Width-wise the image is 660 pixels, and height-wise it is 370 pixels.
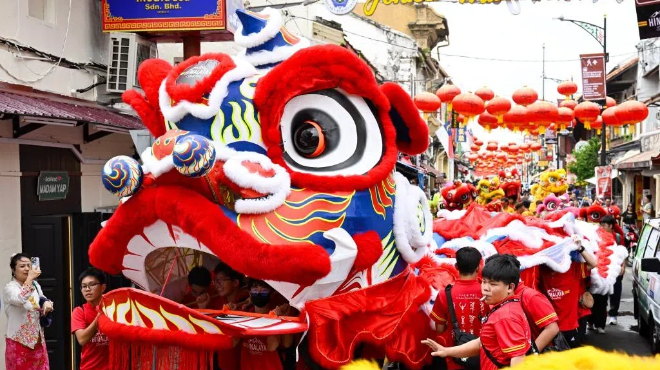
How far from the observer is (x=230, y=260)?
195 inches

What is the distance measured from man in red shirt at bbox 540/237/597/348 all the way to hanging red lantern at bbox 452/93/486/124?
8.49 metres

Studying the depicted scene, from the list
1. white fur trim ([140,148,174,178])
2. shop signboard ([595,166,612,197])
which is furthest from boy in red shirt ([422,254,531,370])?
shop signboard ([595,166,612,197])

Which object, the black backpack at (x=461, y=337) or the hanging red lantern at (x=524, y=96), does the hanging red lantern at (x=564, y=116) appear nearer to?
the hanging red lantern at (x=524, y=96)

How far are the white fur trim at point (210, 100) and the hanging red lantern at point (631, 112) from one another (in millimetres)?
12868

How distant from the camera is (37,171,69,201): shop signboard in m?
8.32

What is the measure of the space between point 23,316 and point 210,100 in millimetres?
2613

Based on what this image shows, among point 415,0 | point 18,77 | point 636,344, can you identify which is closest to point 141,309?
point 18,77

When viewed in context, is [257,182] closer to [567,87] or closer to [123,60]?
[123,60]

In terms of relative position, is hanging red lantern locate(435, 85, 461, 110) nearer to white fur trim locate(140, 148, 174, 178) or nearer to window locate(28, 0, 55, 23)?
window locate(28, 0, 55, 23)

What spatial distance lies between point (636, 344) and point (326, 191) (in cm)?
689

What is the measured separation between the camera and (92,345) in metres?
5.71

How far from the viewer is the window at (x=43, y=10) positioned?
28.3 feet

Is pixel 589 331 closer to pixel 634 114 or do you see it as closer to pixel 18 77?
pixel 634 114

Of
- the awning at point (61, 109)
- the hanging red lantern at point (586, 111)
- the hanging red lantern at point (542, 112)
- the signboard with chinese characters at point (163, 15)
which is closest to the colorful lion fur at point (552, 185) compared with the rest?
the hanging red lantern at point (542, 112)
